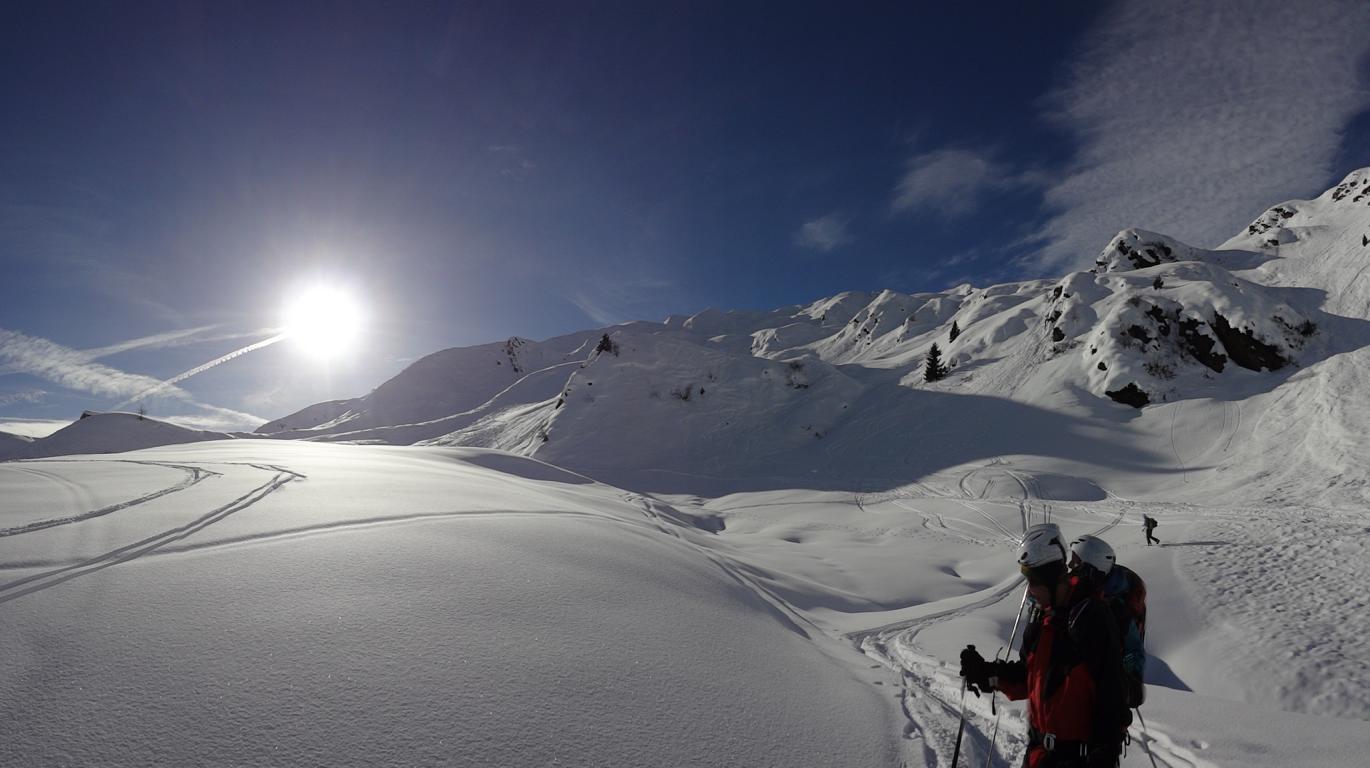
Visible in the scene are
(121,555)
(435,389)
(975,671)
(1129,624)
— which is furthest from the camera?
(435,389)

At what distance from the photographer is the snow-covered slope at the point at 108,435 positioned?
61.9m

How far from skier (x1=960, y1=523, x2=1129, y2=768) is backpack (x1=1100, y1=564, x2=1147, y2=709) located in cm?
15

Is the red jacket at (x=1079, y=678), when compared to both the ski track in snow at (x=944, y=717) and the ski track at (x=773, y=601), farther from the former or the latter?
the ski track at (x=773, y=601)

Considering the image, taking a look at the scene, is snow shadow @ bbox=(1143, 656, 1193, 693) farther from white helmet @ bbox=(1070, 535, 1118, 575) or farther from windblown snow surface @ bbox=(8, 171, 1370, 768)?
white helmet @ bbox=(1070, 535, 1118, 575)

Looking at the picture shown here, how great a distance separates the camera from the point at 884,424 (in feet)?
119

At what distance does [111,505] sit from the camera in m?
6.91

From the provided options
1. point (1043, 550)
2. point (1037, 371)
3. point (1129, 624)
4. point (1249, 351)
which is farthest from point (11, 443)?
point (1249, 351)

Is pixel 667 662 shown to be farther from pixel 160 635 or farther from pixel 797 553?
pixel 797 553

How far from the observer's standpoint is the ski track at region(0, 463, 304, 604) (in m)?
4.20

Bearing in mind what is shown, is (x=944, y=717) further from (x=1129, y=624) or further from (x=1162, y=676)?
(x=1162, y=676)

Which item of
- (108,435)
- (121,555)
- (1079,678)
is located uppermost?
(108,435)

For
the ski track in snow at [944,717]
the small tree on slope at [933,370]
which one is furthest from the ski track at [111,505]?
the small tree on slope at [933,370]

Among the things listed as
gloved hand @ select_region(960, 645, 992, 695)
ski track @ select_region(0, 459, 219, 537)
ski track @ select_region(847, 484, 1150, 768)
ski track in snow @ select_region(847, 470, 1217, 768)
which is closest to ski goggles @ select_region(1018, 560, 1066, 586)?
ski track @ select_region(847, 484, 1150, 768)

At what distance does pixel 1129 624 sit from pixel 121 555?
28.1 ft
